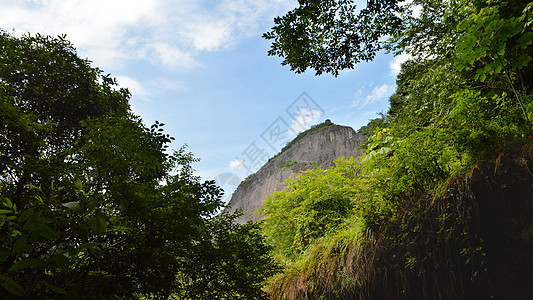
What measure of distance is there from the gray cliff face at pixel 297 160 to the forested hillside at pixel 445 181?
70.4ft

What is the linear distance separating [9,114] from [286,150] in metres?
31.7

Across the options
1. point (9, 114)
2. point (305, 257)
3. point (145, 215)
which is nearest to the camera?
point (9, 114)

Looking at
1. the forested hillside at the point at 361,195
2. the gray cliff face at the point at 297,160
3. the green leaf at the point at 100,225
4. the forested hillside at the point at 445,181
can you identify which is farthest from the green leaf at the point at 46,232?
the gray cliff face at the point at 297,160

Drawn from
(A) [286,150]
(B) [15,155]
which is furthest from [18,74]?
(A) [286,150]

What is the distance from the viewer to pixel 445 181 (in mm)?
3389

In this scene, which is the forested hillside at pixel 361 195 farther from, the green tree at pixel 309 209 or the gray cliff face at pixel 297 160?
the gray cliff face at pixel 297 160

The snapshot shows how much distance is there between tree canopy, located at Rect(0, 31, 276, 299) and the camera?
260 cm

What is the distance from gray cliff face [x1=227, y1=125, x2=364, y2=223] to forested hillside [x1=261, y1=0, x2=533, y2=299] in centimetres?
2145

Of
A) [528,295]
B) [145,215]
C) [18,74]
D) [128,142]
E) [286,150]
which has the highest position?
[286,150]

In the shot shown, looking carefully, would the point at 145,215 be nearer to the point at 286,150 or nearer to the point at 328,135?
the point at 328,135

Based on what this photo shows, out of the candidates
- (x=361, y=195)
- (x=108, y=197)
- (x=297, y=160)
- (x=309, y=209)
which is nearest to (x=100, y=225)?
(x=108, y=197)

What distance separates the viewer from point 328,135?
3008cm

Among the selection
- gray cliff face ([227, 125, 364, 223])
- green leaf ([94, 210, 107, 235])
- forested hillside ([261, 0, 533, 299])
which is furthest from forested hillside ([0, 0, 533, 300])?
gray cliff face ([227, 125, 364, 223])

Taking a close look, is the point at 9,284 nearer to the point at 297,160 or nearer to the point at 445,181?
the point at 445,181
